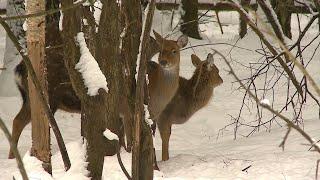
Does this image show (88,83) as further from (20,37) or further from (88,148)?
(20,37)

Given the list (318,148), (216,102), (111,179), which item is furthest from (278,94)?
(318,148)

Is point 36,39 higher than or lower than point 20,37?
higher

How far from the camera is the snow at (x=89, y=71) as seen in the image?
3.57m

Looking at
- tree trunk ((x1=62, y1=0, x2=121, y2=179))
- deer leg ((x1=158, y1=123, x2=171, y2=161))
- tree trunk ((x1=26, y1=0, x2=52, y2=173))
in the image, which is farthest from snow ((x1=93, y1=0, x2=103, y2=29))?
deer leg ((x1=158, y1=123, x2=171, y2=161))

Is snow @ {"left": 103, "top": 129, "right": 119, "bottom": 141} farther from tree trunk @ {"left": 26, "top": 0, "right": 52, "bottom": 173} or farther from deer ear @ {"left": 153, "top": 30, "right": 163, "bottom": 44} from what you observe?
deer ear @ {"left": 153, "top": 30, "right": 163, "bottom": 44}

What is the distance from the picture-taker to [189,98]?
7.50 metres

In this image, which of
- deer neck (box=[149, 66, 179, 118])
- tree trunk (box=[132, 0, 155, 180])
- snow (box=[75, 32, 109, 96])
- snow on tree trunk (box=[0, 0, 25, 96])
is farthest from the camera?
snow on tree trunk (box=[0, 0, 25, 96])

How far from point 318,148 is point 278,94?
955 centimetres

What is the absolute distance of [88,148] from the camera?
3762 mm

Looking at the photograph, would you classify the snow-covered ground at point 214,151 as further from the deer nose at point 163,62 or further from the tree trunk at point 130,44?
the deer nose at point 163,62

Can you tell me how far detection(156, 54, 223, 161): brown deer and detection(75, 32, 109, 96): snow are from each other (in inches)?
132

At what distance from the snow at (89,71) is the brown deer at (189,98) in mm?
3358

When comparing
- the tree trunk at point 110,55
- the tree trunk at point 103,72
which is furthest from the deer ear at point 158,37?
the tree trunk at point 103,72

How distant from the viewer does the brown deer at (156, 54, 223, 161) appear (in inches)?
280
